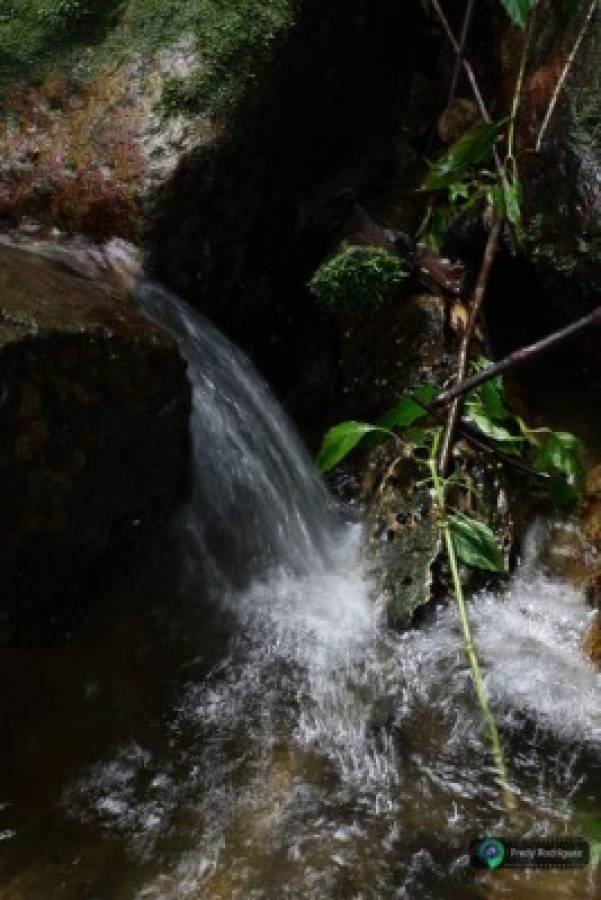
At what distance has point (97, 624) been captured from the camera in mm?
3047

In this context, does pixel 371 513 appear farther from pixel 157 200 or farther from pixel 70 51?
pixel 70 51


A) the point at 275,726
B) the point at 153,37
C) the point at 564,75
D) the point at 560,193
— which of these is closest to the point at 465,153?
the point at 560,193

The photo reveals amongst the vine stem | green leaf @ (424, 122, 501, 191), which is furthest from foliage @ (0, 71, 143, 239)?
the vine stem

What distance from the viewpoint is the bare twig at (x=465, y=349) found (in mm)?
3617

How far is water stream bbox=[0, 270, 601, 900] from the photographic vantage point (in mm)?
2326

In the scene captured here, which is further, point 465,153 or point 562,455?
point 465,153

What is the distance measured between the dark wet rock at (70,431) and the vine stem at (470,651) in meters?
1.05

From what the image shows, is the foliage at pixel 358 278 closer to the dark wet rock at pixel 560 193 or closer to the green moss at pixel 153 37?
the dark wet rock at pixel 560 193

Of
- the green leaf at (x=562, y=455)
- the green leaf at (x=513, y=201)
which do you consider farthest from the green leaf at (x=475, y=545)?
the green leaf at (x=513, y=201)

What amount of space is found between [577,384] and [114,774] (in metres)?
3.12

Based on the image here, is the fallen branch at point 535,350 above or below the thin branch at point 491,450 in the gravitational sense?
above

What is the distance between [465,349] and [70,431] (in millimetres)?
1774

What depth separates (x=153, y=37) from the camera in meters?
4.56

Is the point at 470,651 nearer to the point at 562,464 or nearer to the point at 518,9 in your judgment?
the point at 562,464
